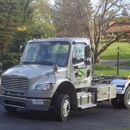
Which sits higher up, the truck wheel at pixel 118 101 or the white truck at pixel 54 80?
the white truck at pixel 54 80

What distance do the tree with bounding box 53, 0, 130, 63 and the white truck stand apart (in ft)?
72.4

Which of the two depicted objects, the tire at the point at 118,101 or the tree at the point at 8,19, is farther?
the tree at the point at 8,19

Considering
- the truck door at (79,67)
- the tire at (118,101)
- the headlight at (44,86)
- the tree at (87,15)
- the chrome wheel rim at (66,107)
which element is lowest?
the tire at (118,101)

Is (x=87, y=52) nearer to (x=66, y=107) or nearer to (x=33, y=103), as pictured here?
(x=66, y=107)

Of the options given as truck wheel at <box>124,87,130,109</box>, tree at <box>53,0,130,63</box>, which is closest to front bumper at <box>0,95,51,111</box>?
truck wheel at <box>124,87,130,109</box>

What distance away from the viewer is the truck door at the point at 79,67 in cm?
1062

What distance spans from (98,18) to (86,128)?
2599 cm

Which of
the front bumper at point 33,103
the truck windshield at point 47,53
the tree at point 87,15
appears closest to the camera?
the front bumper at point 33,103

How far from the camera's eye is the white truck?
966cm

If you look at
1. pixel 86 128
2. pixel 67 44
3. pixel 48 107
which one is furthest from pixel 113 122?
pixel 67 44

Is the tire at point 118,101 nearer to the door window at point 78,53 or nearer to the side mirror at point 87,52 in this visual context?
the side mirror at point 87,52

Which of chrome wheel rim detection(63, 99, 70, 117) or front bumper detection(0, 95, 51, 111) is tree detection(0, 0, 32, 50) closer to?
chrome wheel rim detection(63, 99, 70, 117)

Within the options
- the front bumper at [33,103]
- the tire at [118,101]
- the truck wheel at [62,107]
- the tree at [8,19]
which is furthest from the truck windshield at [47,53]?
the tree at [8,19]

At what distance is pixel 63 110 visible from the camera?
9.96 metres
